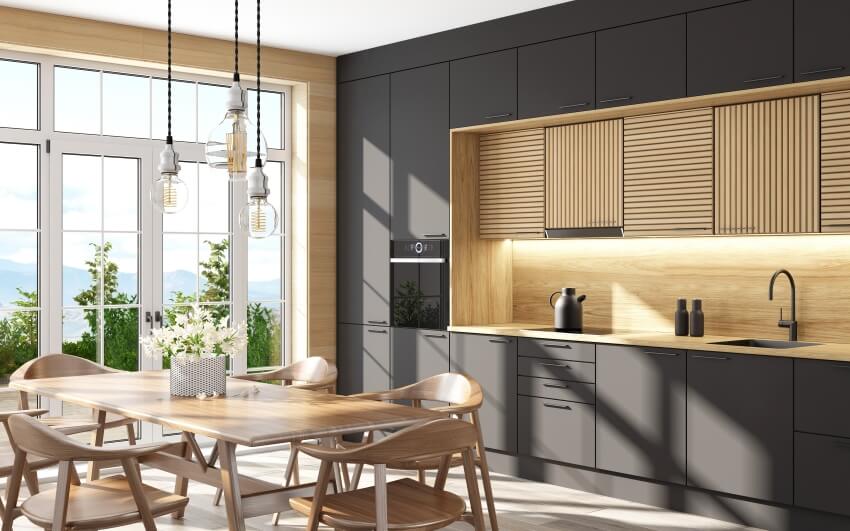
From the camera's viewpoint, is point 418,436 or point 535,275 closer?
point 418,436

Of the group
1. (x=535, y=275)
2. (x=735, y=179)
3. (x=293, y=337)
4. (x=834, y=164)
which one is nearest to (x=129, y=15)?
(x=293, y=337)

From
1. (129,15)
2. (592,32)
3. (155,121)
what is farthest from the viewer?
(155,121)

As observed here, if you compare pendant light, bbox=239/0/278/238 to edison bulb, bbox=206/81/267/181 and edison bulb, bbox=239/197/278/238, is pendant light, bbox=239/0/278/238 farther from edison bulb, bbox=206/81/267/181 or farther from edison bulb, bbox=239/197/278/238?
edison bulb, bbox=206/81/267/181

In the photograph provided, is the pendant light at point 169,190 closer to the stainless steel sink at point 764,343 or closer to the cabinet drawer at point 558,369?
the cabinet drawer at point 558,369

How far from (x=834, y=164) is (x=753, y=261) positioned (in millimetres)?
910

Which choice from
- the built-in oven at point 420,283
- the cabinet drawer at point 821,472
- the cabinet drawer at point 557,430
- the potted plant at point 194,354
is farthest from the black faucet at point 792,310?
the potted plant at point 194,354

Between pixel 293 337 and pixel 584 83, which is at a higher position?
pixel 584 83

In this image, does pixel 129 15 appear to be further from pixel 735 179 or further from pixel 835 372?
pixel 835 372

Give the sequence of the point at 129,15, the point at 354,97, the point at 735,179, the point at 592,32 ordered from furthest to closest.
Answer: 1. the point at 354,97
2. the point at 129,15
3. the point at 592,32
4. the point at 735,179

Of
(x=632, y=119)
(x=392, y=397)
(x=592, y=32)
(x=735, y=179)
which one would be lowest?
(x=392, y=397)

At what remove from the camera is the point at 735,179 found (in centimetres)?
548

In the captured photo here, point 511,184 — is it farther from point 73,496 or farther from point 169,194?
point 73,496

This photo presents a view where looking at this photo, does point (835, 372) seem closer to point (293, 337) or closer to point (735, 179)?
point (735, 179)

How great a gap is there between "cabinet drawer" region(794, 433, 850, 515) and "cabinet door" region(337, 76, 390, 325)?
10.5ft
